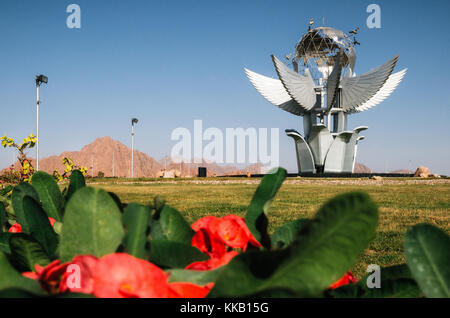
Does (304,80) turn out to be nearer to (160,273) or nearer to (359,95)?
(359,95)

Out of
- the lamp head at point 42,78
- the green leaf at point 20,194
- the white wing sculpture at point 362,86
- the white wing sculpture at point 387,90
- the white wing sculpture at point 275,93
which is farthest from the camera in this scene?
the white wing sculpture at point 387,90

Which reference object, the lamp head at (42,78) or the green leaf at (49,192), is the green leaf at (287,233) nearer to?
the green leaf at (49,192)

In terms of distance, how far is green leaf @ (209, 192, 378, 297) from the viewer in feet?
1.02

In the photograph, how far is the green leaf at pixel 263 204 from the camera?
0.62m

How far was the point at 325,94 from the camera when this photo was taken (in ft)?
103

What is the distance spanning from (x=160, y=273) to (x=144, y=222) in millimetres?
85

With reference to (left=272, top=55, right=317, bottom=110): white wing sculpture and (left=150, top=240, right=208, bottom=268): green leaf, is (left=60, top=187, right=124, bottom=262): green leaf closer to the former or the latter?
(left=150, top=240, right=208, bottom=268): green leaf

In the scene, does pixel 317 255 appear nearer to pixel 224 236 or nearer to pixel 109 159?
pixel 224 236

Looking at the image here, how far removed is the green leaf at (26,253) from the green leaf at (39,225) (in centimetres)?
4

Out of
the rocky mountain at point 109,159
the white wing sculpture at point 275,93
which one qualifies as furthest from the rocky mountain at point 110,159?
the white wing sculpture at point 275,93

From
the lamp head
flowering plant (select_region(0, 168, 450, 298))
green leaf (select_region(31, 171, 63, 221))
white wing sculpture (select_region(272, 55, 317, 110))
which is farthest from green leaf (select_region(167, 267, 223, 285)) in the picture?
white wing sculpture (select_region(272, 55, 317, 110))

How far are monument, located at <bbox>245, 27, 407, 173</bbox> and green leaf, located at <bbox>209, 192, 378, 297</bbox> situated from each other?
28305 mm

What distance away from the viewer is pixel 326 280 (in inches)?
12.8

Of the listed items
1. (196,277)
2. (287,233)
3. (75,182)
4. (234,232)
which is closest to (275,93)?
(75,182)
